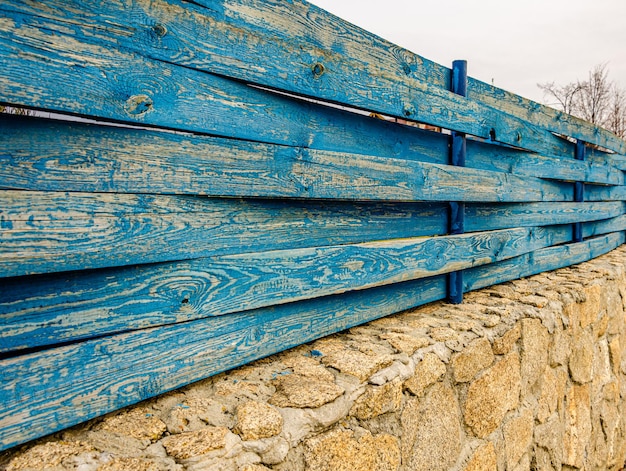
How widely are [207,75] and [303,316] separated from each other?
3.04ft

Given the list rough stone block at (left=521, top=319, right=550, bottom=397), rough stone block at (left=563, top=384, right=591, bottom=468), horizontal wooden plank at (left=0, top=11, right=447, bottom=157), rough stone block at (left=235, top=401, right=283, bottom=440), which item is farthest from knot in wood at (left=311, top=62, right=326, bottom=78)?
rough stone block at (left=563, top=384, right=591, bottom=468)

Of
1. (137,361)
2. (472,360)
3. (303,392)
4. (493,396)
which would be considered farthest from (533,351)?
(137,361)

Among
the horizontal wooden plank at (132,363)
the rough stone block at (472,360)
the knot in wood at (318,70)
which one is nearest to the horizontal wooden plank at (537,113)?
the knot in wood at (318,70)

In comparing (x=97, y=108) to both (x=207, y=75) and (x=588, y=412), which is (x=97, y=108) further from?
(x=588, y=412)

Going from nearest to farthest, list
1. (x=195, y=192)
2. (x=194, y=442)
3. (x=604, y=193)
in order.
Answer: (x=194, y=442), (x=195, y=192), (x=604, y=193)

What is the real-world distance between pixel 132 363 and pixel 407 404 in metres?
1.01

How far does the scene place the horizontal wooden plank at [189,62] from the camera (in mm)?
1146

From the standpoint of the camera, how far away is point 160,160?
1374 mm

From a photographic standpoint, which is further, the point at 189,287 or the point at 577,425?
the point at 577,425

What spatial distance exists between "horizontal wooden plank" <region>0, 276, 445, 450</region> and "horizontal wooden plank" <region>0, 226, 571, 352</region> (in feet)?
0.15

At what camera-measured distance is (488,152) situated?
283 cm

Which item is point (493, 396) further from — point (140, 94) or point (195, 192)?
point (140, 94)

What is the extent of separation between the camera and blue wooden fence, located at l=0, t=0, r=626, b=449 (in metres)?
1.18

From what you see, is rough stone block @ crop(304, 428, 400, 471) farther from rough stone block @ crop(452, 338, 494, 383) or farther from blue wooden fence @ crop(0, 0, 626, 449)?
rough stone block @ crop(452, 338, 494, 383)
